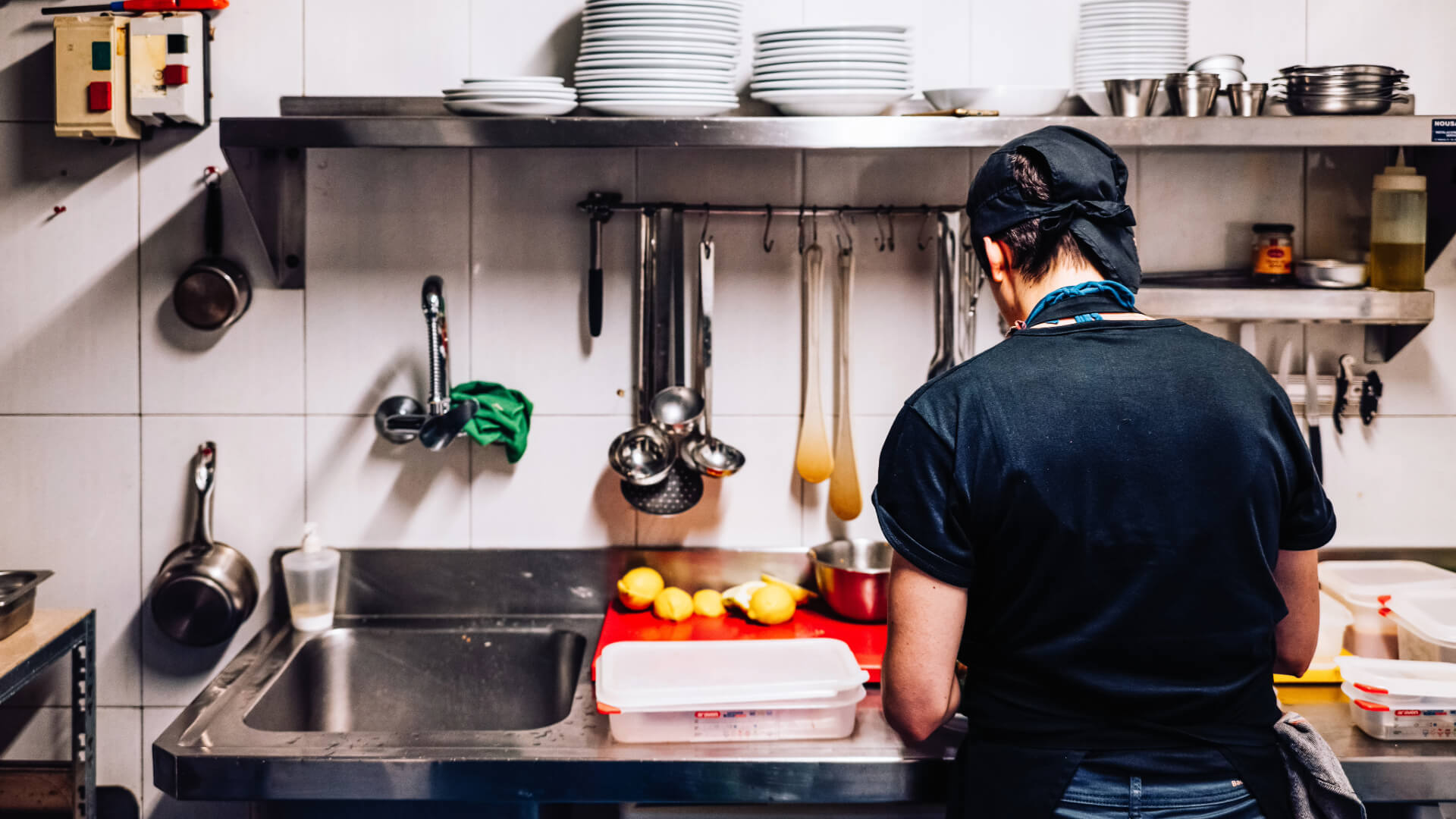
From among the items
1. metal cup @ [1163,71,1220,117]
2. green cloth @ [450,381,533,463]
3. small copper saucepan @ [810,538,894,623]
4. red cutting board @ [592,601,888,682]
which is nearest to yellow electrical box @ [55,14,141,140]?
green cloth @ [450,381,533,463]

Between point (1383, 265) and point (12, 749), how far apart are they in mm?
2497

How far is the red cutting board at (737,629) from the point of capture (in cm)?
176

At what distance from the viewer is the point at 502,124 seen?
5.27ft

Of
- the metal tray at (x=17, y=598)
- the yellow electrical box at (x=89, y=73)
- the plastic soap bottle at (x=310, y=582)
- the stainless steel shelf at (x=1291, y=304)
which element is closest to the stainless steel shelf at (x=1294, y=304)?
the stainless steel shelf at (x=1291, y=304)

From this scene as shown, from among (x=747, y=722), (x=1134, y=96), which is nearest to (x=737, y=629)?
(x=747, y=722)

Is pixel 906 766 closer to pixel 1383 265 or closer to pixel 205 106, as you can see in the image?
pixel 1383 265

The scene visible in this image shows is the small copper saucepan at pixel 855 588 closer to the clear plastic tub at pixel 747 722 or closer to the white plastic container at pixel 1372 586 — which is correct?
the clear plastic tub at pixel 747 722

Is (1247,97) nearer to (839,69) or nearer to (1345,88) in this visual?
(1345,88)

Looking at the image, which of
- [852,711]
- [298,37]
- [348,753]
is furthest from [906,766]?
[298,37]

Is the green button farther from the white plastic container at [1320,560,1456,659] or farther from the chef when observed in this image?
the white plastic container at [1320,560,1456,659]

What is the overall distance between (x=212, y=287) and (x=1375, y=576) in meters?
2.03

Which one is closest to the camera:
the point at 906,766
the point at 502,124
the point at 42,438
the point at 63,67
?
the point at 906,766

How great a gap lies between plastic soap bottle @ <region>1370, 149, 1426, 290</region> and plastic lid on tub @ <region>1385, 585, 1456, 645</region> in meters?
0.50

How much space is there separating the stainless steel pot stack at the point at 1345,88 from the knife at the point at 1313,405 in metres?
0.46
